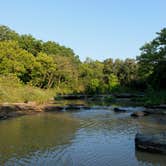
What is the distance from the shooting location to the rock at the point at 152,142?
1011 centimetres

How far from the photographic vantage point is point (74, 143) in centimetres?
1212

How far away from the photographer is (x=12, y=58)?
40250 mm

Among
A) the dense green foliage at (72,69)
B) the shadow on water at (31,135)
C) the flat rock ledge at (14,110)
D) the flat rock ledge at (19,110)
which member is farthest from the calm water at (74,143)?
the dense green foliage at (72,69)

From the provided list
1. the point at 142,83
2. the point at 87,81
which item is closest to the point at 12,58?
the point at 87,81

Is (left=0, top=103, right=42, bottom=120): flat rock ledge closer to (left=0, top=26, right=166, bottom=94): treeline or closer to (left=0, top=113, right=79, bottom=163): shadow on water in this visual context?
(left=0, top=113, right=79, bottom=163): shadow on water

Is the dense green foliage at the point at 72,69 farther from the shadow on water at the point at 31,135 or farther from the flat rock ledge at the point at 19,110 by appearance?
the shadow on water at the point at 31,135

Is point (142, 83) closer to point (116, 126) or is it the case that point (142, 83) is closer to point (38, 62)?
point (38, 62)

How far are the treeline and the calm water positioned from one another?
21.5 meters

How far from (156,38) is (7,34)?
3340cm

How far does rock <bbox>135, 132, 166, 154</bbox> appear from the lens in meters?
10.1

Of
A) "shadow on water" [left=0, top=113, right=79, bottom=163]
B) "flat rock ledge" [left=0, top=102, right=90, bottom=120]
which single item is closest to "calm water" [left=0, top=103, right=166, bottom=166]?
"shadow on water" [left=0, top=113, right=79, bottom=163]

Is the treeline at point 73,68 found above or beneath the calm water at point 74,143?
above

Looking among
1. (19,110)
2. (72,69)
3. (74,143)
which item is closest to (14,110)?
(19,110)

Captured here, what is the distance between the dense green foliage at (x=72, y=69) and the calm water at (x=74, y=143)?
70.3 ft
